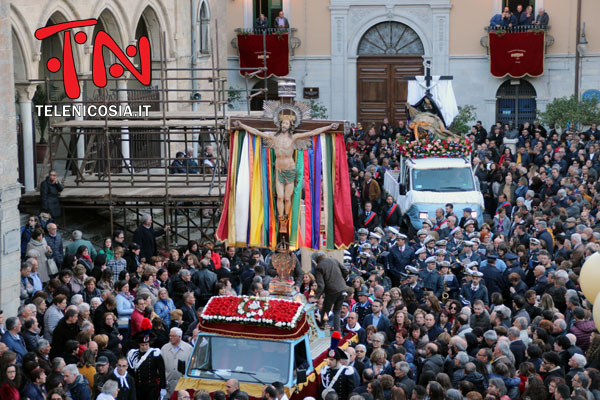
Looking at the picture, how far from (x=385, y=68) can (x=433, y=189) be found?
1492cm

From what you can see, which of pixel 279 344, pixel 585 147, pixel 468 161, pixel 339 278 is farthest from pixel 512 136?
pixel 279 344

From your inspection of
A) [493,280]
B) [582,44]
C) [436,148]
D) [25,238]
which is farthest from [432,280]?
[582,44]

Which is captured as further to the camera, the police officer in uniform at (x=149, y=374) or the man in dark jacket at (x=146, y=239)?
the man in dark jacket at (x=146, y=239)

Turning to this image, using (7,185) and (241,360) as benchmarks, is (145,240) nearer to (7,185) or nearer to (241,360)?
(7,185)

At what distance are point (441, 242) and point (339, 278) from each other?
12.3 feet

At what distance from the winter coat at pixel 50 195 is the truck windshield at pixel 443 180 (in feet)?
26.3

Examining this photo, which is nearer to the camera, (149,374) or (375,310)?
(149,374)

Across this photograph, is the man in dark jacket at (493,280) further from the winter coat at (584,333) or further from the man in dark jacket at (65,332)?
the man in dark jacket at (65,332)

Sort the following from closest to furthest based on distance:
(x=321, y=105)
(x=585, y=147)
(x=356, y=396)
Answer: (x=356, y=396)
(x=585, y=147)
(x=321, y=105)

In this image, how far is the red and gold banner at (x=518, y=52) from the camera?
3625cm

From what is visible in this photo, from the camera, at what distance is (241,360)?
40.8ft

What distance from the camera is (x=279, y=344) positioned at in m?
12.4

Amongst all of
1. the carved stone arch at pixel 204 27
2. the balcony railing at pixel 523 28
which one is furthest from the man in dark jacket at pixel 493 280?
the balcony railing at pixel 523 28

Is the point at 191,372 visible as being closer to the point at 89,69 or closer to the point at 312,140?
the point at 312,140
